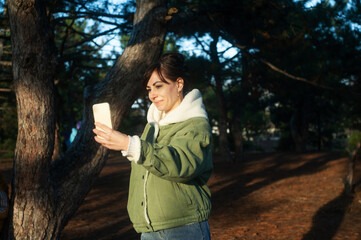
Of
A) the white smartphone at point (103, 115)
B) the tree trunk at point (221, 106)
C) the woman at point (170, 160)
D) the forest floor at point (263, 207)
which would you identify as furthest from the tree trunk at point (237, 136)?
the white smartphone at point (103, 115)

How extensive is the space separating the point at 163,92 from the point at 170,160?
537mm

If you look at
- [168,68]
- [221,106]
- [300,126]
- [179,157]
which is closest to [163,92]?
[168,68]

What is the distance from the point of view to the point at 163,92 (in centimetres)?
219

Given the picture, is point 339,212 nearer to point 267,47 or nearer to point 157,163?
point 267,47

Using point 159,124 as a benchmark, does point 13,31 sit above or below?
above

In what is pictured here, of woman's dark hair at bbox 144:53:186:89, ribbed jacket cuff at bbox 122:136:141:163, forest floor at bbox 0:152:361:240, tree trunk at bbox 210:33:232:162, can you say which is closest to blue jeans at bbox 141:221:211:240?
ribbed jacket cuff at bbox 122:136:141:163

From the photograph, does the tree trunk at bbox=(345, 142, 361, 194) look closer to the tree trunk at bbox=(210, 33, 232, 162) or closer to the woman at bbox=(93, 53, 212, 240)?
the tree trunk at bbox=(210, 33, 232, 162)

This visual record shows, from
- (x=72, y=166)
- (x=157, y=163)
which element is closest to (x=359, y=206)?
(x=72, y=166)

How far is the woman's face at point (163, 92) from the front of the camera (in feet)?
7.18

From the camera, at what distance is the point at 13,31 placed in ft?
12.8

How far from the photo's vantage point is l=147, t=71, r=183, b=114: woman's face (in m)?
2.19

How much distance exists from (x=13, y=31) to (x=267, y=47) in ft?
21.5

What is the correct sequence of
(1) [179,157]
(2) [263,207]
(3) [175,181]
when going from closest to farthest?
1. (1) [179,157]
2. (3) [175,181]
3. (2) [263,207]

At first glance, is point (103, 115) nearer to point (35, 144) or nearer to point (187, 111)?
point (187, 111)
